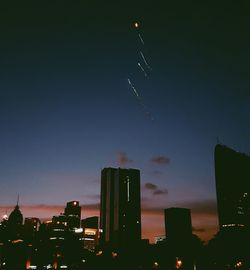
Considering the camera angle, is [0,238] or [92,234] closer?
[0,238]

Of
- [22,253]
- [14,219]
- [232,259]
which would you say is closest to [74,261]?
[22,253]

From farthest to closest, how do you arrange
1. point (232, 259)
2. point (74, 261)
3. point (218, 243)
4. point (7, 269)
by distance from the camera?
point (218, 243)
point (232, 259)
point (74, 261)
point (7, 269)

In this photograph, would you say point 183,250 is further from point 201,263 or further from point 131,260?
point 131,260

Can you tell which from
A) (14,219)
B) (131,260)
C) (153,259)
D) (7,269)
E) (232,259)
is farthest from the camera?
(14,219)

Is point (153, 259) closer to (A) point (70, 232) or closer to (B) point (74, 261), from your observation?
(B) point (74, 261)

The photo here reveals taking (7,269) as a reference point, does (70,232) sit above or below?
above

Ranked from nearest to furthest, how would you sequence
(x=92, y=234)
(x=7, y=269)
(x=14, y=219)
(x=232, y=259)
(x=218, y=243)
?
(x=7, y=269) < (x=232, y=259) < (x=218, y=243) < (x=14, y=219) < (x=92, y=234)

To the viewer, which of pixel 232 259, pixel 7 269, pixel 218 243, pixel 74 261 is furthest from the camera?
pixel 218 243

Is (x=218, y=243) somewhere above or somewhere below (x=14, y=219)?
below

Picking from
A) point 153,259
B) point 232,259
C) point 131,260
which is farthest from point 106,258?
point 232,259
